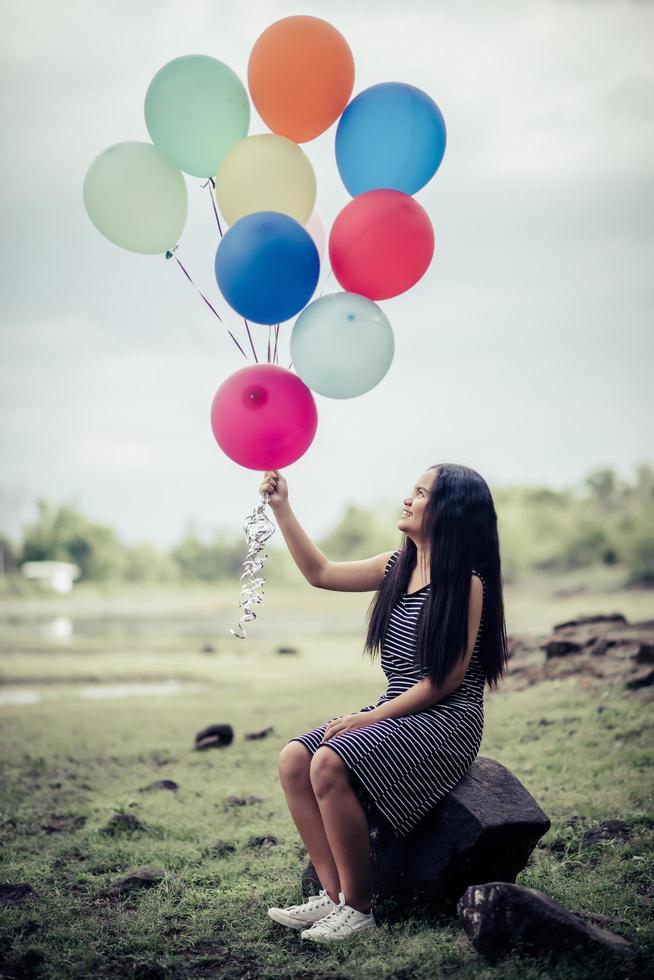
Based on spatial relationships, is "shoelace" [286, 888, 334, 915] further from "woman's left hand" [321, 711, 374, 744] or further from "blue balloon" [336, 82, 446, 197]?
→ "blue balloon" [336, 82, 446, 197]

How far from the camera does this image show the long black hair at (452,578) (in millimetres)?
2895

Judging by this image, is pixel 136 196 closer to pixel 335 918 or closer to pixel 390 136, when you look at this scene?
pixel 390 136

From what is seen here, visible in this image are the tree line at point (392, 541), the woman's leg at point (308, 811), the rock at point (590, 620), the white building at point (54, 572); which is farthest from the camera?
the white building at point (54, 572)

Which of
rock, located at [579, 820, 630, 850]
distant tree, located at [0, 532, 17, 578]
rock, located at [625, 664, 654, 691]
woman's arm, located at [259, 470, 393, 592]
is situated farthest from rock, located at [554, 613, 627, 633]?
distant tree, located at [0, 532, 17, 578]

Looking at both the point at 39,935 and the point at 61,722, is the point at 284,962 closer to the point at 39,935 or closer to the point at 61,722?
the point at 39,935

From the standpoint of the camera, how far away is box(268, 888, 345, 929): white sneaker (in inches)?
112

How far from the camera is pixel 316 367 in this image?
3.29 meters

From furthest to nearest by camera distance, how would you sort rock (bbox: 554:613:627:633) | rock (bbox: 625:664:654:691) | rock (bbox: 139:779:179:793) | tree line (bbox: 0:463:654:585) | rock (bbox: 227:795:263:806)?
tree line (bbox: 0:463:654:585), rock (bbox: 554:613:627:633), rock (bbox: 625:664:654:691), rock (bbox: 139:779:179:793), rock (bbox: 227:795:263:806)

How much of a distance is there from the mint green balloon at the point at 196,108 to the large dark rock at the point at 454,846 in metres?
2.45

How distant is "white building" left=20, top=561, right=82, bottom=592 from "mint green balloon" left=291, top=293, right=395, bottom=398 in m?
28.0

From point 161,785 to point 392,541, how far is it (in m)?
24.9

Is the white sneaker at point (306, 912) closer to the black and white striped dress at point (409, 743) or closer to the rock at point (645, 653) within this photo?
the black and white striped dress at point (409, 743)

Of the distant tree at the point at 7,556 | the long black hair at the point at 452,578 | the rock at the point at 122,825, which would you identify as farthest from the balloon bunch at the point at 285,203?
the distant tree at the point at 7,556

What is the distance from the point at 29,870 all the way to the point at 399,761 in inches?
68.7
